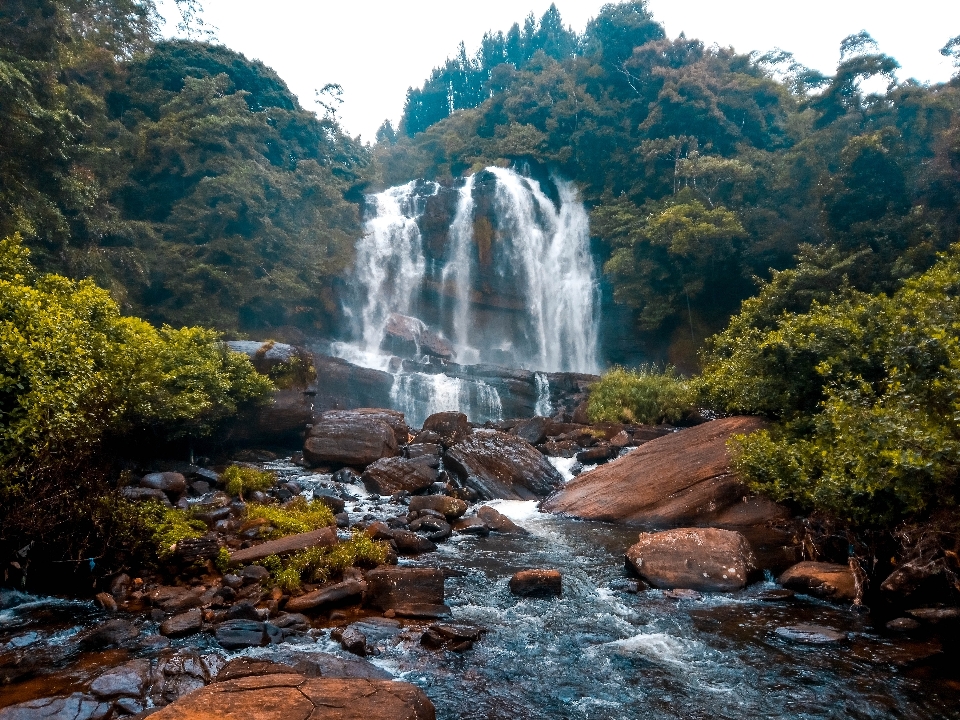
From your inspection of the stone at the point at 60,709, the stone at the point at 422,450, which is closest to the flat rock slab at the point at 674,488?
the stone at the point at 422,450

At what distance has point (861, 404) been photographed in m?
8.16

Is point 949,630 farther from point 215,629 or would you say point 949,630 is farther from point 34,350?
point 34,350

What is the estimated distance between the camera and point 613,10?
39.1 m

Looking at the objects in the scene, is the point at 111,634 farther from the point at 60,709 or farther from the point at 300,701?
the point at 300,701

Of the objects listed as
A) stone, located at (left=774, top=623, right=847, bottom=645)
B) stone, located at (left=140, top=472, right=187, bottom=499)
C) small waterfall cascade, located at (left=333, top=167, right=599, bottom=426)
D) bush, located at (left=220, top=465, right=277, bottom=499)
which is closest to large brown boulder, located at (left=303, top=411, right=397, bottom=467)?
bush, located at (left=220, top=465, right=277, bottom=499)

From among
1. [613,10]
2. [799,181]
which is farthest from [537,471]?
[613,10]

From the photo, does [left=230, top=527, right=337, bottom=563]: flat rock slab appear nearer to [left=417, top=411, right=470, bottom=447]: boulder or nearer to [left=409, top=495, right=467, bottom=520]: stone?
[left=409, top=495, right=467, bottom=520]: stone

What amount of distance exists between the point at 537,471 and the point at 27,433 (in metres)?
9.73

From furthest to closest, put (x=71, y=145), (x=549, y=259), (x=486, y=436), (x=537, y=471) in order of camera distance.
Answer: (x=549, y=259) → (x=71, y=145) → (x=486, y=436) → (x=537, y=471)

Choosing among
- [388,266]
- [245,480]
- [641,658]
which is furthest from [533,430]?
[388,266]

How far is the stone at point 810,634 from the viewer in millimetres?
6055

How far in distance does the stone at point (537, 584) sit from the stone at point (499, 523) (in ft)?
9.43

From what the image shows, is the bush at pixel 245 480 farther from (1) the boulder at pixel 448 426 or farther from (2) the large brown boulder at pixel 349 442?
(1) the boulder at pixel 448 426

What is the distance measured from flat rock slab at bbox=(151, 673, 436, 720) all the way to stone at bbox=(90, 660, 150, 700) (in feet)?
3.93
